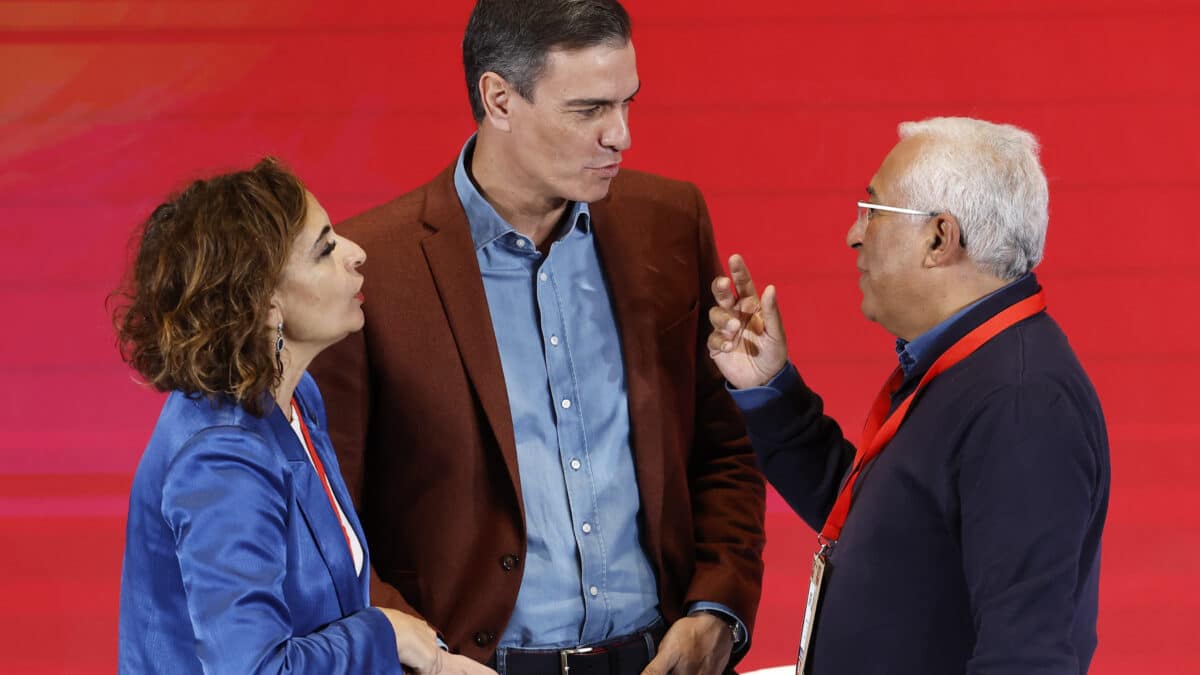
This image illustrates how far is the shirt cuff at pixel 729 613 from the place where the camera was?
2162mm

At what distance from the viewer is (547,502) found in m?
2.10

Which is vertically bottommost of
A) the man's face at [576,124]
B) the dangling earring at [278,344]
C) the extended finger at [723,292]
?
the extended finger at [723,292]

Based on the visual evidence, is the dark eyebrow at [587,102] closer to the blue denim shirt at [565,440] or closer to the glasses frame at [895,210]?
the blue denim shirt at [565,440]

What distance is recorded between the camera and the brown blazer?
2059mm

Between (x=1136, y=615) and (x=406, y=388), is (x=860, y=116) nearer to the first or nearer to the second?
(x=1136, y=615)

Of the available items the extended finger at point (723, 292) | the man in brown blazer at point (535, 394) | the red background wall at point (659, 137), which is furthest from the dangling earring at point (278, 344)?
the red background wall at point (659, 137)

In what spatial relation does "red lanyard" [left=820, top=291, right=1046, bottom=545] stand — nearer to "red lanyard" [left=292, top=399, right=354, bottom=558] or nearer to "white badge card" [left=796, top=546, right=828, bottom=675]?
"white badge card" [left=796, top=546, right=828, bottom=675]

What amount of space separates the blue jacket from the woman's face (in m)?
0.12

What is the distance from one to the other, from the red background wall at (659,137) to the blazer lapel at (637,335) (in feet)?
4.38

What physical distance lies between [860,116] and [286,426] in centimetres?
219

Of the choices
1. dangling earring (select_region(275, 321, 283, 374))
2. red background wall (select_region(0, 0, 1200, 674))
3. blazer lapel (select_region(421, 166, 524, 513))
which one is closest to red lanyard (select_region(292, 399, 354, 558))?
dangling earring (select_region(275, 321, 283, 374))

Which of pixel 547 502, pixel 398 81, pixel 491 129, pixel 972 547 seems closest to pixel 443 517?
pixel 547 502

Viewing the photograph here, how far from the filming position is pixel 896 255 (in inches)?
74.9

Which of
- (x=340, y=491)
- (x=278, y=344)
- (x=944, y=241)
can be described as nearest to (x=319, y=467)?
(x=340, y=491)
